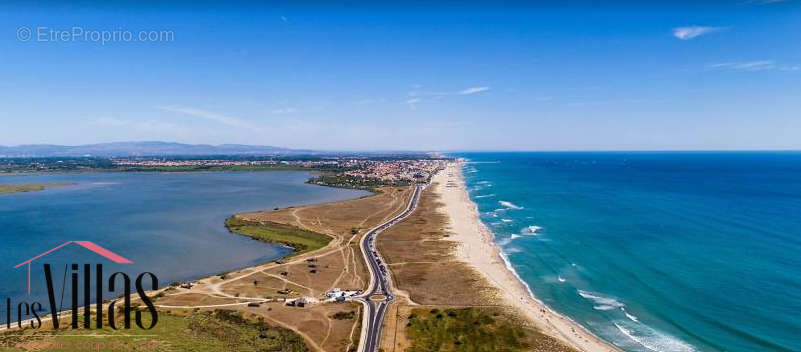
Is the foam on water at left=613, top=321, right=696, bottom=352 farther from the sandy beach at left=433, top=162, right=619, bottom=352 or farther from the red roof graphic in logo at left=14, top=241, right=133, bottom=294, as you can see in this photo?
the red roof graphic in logo at left=14, top=241, right=133, bottom=294

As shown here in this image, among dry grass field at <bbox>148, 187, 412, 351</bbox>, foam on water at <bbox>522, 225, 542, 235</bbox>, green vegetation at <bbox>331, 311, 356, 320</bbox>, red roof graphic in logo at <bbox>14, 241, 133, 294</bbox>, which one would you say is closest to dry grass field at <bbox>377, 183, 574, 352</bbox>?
green vegetation at <bbox>331, 311, 356, 320</bbox>

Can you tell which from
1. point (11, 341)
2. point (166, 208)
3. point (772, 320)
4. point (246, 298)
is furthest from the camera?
point (166, 208)

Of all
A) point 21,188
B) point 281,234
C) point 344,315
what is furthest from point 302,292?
point 21,188

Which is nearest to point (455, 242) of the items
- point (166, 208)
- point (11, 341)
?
point (11, 341)

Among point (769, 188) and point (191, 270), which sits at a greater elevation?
point (769, 188)

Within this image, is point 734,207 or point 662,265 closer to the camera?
point 662,265

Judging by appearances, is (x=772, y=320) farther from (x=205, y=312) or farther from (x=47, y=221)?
(x=47, y=221)

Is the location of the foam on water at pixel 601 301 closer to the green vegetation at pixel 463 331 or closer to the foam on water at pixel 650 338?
the foam on water at pixel 650 338
